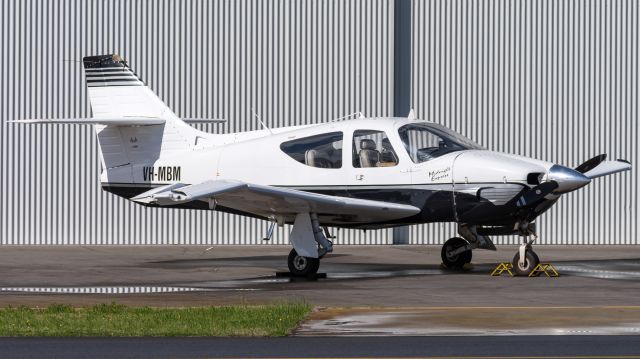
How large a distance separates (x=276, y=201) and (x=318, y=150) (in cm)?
115

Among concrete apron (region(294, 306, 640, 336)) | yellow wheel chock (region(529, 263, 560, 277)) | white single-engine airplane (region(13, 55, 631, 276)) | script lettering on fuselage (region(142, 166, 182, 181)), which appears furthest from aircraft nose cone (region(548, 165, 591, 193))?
script lettering on fuselage (region(142, 166, 182, 181))

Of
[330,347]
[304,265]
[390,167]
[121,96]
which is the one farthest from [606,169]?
[330,347]

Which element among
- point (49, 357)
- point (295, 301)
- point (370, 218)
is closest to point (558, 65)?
point (370, 218)

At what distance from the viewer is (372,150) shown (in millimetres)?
17391

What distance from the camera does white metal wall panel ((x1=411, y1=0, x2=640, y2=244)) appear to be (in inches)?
1021

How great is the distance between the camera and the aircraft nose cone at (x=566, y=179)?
1617 cm

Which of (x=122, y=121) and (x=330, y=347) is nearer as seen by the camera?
(x=330, y=347)

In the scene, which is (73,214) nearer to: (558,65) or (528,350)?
(558,65)

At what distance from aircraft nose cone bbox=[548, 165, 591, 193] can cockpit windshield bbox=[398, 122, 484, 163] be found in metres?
1.53

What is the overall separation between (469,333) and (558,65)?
16.7 metres

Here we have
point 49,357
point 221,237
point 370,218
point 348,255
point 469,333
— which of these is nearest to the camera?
point 49,357

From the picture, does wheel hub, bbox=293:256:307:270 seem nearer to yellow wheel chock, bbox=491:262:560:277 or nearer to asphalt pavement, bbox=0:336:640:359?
yellow wheel chock, bbox=491:262:560:277

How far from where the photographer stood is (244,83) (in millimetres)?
26016

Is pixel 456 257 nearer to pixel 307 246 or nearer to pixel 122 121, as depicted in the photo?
pixel 307 246
